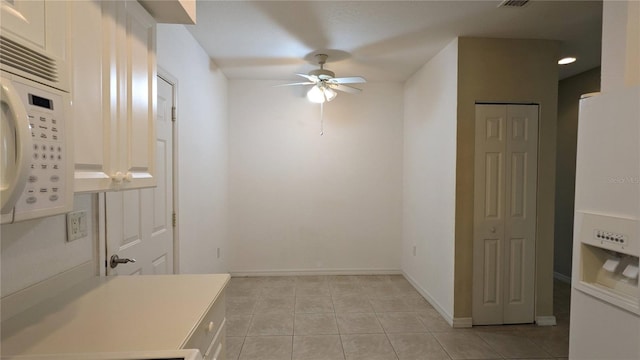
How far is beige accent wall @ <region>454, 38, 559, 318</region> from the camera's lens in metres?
2.79

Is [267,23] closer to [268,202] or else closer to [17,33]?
[17,33]

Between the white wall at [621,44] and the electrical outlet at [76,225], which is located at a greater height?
the white wall at [621,44]

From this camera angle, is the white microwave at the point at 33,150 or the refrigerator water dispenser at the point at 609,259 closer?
the white microwave at the point at 33,150

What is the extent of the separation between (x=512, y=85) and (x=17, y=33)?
130 inches

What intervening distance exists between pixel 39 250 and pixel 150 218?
2.95ft

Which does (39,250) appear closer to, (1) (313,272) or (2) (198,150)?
(2) (198,150)

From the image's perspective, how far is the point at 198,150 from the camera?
9.77 ft

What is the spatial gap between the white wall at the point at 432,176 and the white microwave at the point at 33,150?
2805 mm

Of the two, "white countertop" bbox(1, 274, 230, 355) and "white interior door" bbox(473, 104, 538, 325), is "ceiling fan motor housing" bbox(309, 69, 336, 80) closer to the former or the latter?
"white interior door" bbox(473, 104, 538, 325)

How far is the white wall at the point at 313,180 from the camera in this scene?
4.20m

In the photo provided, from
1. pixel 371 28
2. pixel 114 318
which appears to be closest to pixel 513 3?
pixel 371 28

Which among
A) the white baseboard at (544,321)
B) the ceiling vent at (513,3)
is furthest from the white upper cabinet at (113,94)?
the white baseboard at (544,321)

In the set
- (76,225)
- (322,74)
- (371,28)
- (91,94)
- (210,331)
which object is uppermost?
(371,28)

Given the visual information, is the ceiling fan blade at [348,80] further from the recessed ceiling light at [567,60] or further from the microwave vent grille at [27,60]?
the microwave vent grille at [27,60]
